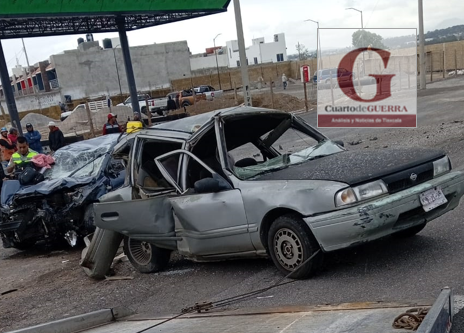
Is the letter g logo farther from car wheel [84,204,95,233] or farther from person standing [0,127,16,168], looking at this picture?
car wheel [84,204,95,233]

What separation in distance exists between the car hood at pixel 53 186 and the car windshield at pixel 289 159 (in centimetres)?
352

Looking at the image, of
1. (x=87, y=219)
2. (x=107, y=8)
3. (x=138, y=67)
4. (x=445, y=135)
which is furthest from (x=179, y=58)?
(x=87, y=219)

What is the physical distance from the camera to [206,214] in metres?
5.46

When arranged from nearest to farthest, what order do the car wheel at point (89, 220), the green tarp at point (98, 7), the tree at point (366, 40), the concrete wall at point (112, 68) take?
the car wheel at point (89, 220) → the green tarp at point (98, 7) → the tree at point (366, 40) → the concrete wall at point (112, 68)

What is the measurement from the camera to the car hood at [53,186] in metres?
8.12

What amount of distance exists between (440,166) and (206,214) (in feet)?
7.85

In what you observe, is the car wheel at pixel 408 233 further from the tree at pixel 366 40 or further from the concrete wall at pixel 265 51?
the concrete wall at pixel 265 51

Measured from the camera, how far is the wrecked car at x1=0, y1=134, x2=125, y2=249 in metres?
7.98

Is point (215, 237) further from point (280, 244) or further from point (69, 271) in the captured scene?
point (69, 271)

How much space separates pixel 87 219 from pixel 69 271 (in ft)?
3.32

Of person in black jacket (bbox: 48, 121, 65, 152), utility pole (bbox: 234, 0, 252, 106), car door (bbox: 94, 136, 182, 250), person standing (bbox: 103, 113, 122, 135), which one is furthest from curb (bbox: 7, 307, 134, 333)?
utility pole (bbox: 234, 0, 252, 106)

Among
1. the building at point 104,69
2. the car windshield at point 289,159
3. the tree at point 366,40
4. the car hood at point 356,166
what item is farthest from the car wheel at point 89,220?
the building at point 104,69

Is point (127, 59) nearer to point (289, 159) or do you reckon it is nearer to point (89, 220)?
point (89, 220)

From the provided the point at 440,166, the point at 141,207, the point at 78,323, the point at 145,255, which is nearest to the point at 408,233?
the point at 440,166
